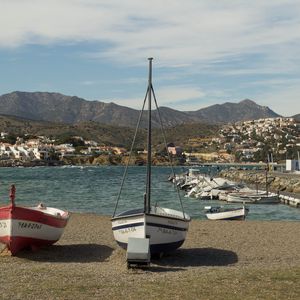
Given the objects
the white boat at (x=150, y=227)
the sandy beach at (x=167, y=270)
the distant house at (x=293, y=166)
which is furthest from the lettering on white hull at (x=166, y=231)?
the distant house at (x=293, y=166)

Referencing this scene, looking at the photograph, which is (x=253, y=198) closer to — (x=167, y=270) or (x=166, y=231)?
(x=166, y=231)

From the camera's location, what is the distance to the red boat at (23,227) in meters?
18.8

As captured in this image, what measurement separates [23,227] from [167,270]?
5.38 meters

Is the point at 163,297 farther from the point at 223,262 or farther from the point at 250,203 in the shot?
the point at 250,203

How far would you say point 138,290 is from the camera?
13.2 meters

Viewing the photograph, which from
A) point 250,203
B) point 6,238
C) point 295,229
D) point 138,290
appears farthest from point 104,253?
point 250,203

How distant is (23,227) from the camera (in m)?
19.1

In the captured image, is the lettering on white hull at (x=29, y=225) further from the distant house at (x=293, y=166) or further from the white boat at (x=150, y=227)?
Result: the distant house at (x=293, y=166)

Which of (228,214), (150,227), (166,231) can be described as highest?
(150,227)

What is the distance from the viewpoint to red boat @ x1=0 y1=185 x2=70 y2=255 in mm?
18781

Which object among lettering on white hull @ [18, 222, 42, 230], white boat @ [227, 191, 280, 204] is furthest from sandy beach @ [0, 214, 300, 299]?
white boat @ [227, 191, 280, 204]

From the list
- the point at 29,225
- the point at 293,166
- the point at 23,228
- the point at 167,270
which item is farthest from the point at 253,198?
the point at 293,166

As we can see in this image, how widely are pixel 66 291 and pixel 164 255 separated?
7093mm

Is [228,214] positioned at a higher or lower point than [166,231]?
lower
